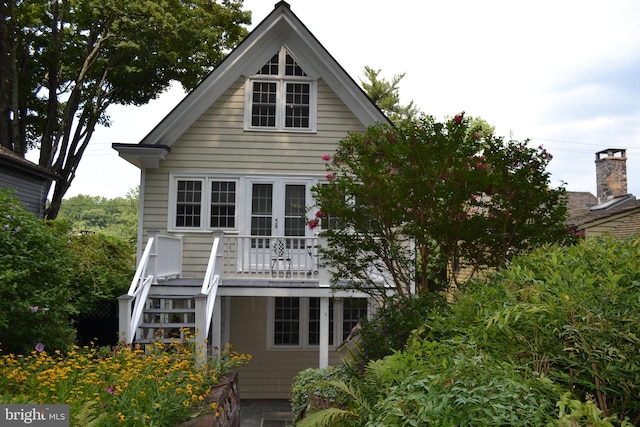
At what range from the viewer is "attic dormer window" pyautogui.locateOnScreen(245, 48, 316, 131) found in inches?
504

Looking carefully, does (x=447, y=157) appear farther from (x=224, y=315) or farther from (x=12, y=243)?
(x=224, y=315)

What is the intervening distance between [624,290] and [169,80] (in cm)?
2212

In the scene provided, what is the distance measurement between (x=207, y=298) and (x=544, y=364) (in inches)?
278

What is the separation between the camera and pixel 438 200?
791 cm

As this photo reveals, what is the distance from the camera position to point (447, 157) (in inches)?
305

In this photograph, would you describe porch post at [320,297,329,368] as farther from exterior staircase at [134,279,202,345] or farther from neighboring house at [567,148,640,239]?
neighboring house at [567,148,640,239]

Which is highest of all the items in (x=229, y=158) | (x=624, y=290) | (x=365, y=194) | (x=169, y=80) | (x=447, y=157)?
(x=169, y=80)

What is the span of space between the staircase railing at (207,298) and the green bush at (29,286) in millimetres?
2062

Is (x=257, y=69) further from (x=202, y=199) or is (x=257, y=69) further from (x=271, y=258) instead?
(x=271, y=258)

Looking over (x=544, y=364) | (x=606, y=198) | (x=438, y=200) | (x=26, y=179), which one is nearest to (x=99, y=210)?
(x=26, y=179)

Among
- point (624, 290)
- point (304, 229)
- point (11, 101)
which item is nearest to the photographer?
point (624, 290)

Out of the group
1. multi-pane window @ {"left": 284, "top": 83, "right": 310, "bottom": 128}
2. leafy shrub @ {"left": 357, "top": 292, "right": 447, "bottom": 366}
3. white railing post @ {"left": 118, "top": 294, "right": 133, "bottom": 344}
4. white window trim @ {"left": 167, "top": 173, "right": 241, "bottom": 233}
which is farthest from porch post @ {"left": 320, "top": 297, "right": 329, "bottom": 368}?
multi-pane window @ {"left": 284, "top": 83, "right": 310, "bottom": 128}

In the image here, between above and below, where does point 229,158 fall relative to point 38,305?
above

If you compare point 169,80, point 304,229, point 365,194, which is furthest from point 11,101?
point 365,194
